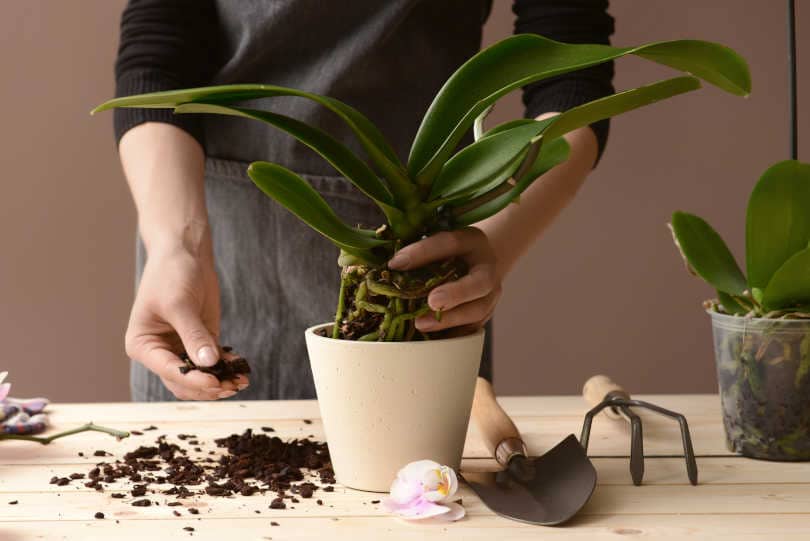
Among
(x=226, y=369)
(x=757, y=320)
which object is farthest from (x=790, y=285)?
(x=226, y=369)

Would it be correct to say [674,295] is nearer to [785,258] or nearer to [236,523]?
[785,258]

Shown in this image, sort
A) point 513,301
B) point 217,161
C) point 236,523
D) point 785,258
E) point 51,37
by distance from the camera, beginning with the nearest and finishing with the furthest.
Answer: point 236,523 → point 785,258 → point 217,161 → point 51,37 → point 513,301

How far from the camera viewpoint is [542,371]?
243 cm

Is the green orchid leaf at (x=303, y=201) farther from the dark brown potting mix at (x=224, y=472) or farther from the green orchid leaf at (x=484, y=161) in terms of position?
the dark brown potting mix at (x=224, y=472)

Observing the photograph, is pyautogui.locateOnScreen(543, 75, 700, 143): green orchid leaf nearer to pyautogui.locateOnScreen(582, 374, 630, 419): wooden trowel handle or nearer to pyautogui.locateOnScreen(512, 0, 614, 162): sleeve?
pyautogui.locateOnScreen(582, 374, 630, 419): wooden trowel handle

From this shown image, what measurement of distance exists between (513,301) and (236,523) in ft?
5.78

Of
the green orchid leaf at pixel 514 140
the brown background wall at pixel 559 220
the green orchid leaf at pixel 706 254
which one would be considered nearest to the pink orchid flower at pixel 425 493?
the green orchid leaf at pixel 514 140

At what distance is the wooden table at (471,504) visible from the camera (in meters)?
0.67

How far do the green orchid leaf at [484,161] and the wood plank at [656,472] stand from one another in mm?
268

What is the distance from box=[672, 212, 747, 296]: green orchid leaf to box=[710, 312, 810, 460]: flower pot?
0.03 m

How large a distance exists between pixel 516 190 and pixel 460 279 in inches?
A: 3.4

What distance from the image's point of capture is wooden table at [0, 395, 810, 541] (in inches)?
26.5

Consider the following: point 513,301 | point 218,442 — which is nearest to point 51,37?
point 513,301

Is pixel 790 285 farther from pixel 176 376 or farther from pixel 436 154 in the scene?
pixel 176 376
